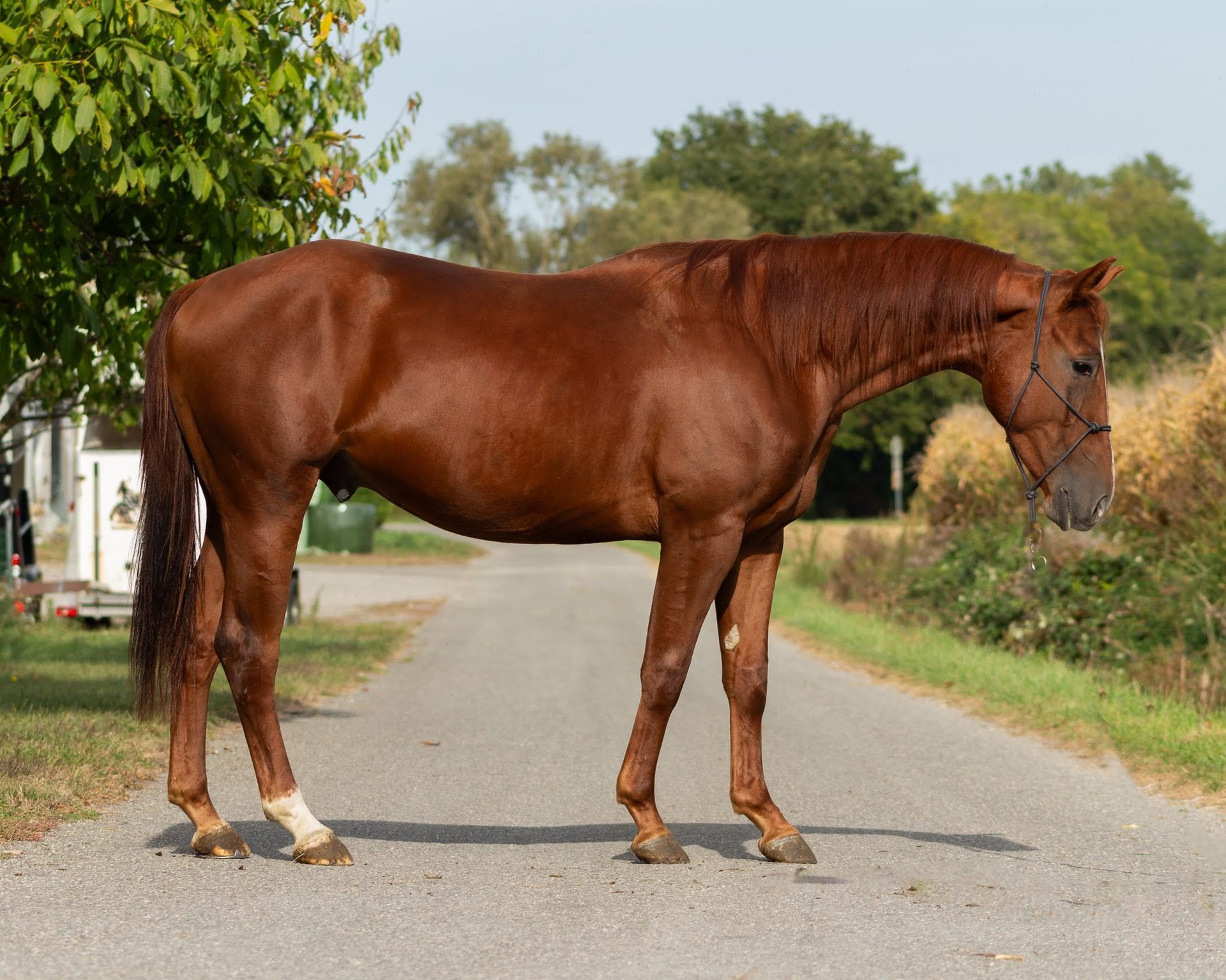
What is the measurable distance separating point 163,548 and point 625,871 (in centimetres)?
220

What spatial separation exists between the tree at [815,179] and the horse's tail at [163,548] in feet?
154

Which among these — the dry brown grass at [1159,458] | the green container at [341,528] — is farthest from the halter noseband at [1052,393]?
the green container at [341,528]

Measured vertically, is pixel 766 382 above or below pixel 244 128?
below

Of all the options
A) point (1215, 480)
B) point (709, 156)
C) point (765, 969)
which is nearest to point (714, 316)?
point (765, 969)

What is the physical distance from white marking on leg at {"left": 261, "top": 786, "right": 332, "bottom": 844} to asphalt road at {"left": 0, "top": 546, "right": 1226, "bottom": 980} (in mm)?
145

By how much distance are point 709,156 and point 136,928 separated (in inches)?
2630

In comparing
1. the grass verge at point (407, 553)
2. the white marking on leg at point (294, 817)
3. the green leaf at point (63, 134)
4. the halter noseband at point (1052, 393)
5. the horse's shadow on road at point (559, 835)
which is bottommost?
the grass verge at point (407, 553)

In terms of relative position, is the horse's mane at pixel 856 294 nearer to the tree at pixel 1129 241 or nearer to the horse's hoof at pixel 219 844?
the horse's hoof at pixel 219 844

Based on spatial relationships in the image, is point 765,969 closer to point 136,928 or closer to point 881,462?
point 136,928

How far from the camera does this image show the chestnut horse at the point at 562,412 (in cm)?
537

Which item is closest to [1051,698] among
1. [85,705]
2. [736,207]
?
[85,705]

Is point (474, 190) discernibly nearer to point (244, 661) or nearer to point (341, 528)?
point (341, 528)

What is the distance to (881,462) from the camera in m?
60.0

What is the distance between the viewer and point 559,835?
6.07 m
